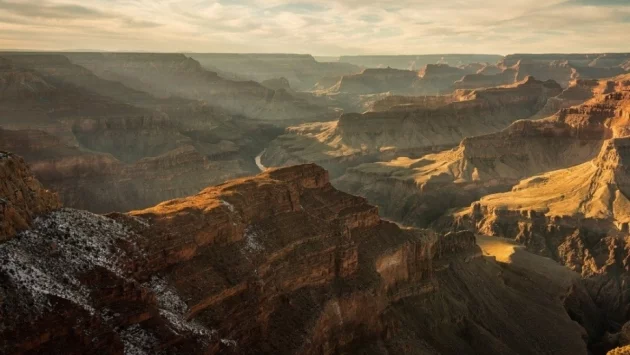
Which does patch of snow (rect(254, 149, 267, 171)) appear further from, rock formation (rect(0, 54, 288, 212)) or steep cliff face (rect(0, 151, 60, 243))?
steep cliff face (rect(0, 151, 60, 243))

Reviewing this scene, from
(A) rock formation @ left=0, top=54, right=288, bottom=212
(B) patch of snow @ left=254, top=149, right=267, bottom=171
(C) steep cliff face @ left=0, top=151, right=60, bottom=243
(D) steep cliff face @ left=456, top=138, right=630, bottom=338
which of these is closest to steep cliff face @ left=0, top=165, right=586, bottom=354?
(C) steep cliff face @ left=0, top=151, right=60, bottom=243

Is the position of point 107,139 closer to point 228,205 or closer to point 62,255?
point 228,205

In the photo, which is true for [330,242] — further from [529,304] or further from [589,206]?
[589,206]

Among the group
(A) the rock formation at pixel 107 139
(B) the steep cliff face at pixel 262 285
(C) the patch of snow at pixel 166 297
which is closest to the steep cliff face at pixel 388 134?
(A) the rock formation at pixel 107 139

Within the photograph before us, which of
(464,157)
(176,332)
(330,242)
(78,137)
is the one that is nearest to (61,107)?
(78,137)

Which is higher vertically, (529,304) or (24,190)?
(24,190)

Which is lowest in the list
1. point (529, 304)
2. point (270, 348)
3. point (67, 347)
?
point (529, 304)
